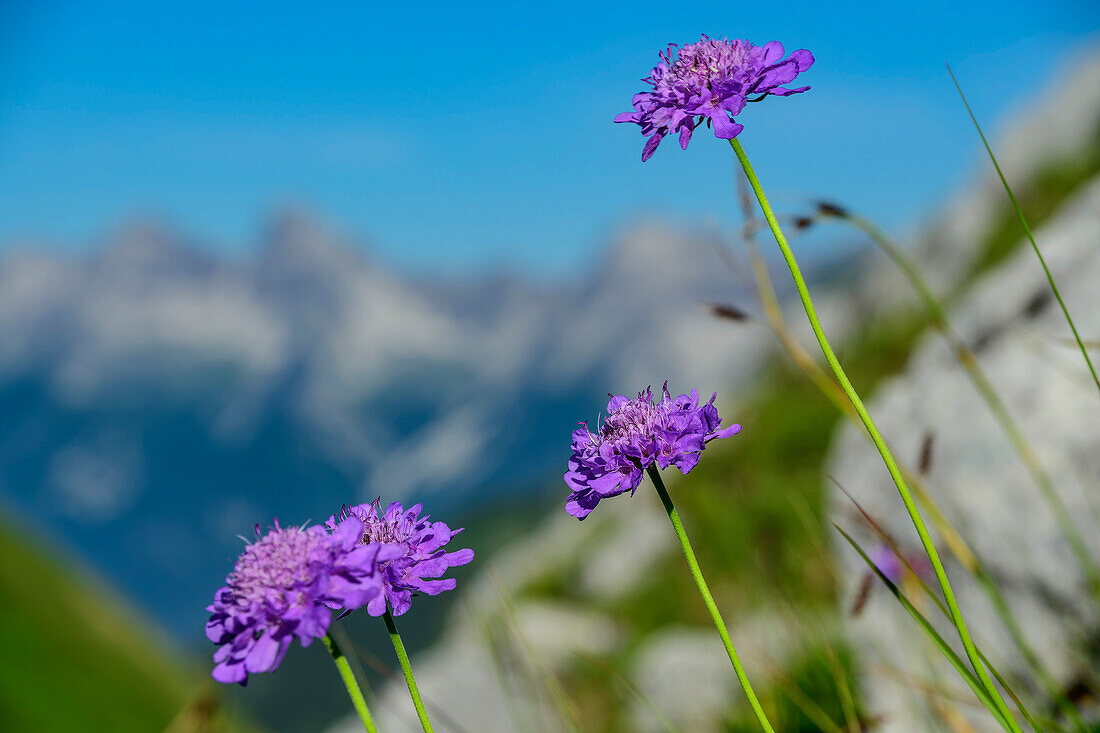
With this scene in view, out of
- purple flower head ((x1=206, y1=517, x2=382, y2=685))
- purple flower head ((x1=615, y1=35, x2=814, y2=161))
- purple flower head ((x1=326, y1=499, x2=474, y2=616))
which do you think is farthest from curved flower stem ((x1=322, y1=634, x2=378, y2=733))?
purple flower head ((x1=615, y1=35, x2=814, y2=161))

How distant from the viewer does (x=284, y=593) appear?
120 centimetres

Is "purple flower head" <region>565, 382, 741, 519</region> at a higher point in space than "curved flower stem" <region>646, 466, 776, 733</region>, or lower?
higher

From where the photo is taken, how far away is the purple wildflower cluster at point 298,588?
114 cm

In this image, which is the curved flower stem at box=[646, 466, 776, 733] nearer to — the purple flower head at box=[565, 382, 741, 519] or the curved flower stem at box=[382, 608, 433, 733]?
the purple flower head at box=[565, 382, 741, 519]

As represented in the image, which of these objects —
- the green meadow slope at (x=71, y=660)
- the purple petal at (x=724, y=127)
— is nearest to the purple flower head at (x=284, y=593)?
the purple petal at (x=724, y=127)

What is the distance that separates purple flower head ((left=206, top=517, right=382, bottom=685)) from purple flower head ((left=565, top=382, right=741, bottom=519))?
39cm

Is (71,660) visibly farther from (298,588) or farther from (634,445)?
(634,445)

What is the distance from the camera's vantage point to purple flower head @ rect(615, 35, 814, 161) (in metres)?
1.43

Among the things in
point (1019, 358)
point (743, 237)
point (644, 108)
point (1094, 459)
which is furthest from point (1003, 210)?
point (644, 108)

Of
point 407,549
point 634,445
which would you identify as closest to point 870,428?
point 634,445

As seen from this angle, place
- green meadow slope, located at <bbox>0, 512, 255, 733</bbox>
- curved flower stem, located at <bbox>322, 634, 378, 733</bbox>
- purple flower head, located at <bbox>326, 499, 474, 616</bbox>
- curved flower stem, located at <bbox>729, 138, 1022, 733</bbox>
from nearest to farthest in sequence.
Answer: curved flower stem, located at <bbox>322, 634, 378, 733</bbox>
curved flower stem, located at <bbox>729, 138, 1022, 733</bbox>
purple flower head, located at <bbox>326, 499, 474, 616</bbox>
green meadow slope, located at <bbox>0, 512, 255, 733</bbox>

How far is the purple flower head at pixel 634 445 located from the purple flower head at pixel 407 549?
9.8 inches

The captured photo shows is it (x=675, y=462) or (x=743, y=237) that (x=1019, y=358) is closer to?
(x=743, y=237)

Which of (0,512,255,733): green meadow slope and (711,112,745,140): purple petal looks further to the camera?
(0,512,255,733): green meadow slope
